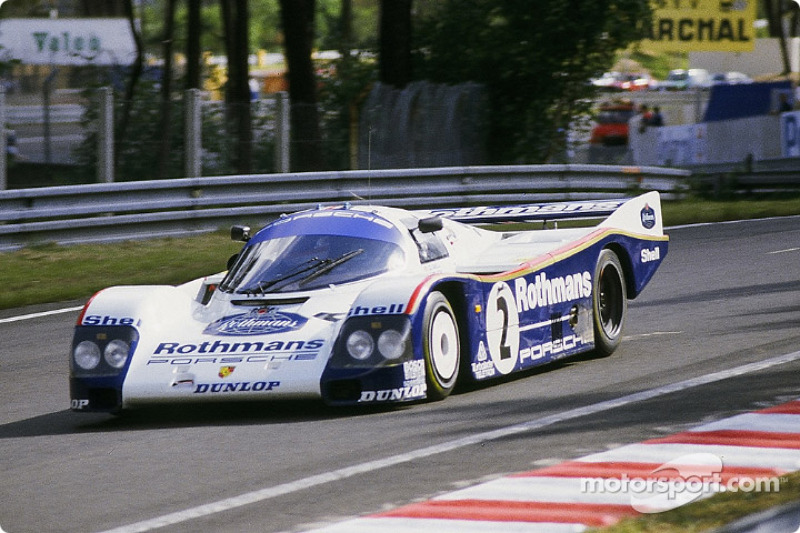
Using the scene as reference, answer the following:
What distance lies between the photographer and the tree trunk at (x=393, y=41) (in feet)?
75.7

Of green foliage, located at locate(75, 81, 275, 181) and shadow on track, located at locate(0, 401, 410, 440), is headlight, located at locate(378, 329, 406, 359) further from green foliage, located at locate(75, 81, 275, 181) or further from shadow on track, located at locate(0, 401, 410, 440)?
green foliage, located at locate(75, 81, 275, 181)

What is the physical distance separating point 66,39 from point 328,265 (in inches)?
807

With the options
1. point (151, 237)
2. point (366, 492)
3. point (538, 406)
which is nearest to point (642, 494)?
point (366, 492)

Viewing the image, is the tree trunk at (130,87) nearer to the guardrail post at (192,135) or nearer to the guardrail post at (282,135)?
the guardrail post at (192,135)

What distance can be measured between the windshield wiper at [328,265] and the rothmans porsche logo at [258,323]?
39 cm

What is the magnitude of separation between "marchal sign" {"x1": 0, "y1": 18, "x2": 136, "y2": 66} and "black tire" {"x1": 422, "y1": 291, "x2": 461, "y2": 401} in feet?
60.3

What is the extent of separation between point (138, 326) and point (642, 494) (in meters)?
3.61

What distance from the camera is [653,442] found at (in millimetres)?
6109

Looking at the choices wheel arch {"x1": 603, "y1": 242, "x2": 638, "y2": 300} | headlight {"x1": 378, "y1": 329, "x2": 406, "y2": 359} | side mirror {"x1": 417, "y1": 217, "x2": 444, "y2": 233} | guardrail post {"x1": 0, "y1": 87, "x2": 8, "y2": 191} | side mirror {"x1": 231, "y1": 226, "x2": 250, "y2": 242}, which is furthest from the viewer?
guardrail post {"x1": 0, "y1": 87, "x2": 8, "y2": 191}

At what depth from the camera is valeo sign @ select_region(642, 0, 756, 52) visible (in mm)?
38062

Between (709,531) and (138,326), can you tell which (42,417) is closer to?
(138,326)

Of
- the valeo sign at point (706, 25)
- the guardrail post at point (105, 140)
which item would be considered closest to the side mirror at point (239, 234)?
the guardrail post at point (105, 140)

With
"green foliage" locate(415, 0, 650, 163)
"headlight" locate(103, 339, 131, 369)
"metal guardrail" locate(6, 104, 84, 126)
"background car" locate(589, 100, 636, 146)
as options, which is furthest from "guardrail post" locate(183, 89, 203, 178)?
"background car" locate(589, 100, 636, 146)

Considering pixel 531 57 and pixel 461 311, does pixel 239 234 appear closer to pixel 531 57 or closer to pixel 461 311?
pixel 461 311
